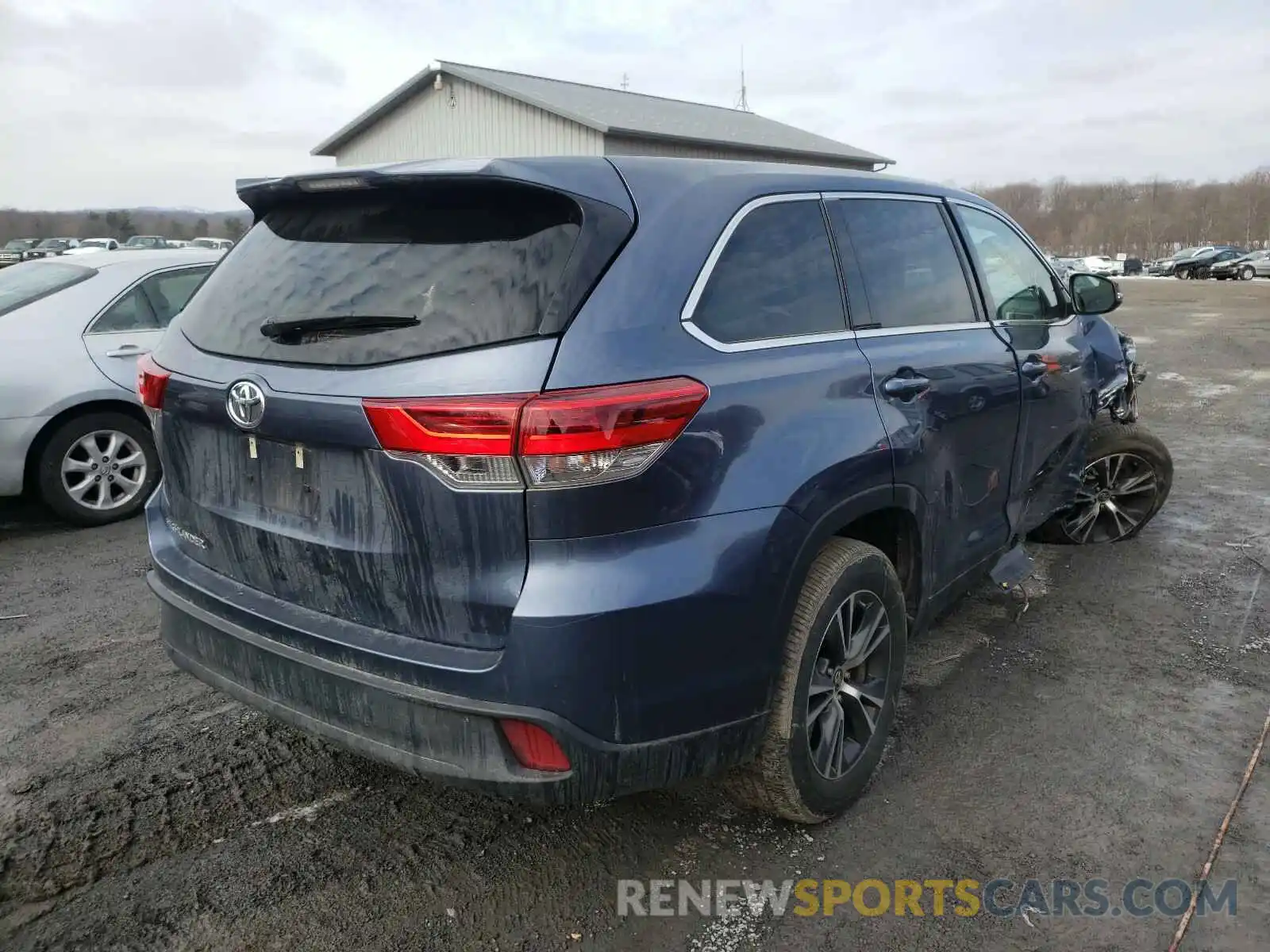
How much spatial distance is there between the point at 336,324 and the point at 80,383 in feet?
13.9

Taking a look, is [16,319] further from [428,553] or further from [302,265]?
[428,553]

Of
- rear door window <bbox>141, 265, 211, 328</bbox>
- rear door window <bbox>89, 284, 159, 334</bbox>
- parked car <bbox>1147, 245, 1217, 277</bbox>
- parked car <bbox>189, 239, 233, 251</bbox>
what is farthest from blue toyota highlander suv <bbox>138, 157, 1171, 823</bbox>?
parked car <bbox>1147, 245, 1217, 277</bbox>

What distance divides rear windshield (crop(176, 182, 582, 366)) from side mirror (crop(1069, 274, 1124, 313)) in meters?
3.36

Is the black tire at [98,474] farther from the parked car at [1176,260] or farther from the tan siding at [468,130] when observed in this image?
the parked car at [1176,260]

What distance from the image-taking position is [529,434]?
78.5 inches

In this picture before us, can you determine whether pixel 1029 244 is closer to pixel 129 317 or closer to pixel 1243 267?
pixel 129 317

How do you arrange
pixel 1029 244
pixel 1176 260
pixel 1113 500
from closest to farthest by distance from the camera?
pixel 1029 244 → pixel 1113 500 → pixel 1176 260

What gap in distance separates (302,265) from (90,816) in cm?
175

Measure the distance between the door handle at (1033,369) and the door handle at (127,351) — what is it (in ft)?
16.8

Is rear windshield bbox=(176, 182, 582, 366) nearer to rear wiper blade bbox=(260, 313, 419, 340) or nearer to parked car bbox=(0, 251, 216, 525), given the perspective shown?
rear wiper blade bbox=(260, 313, 419, 340)

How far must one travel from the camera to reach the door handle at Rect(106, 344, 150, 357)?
5.88 m

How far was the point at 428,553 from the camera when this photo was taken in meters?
2.12

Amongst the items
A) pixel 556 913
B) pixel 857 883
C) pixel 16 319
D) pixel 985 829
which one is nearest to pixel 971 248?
pixel 985 829

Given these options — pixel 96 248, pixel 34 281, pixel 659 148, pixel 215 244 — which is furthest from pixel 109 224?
pixel 34 281
